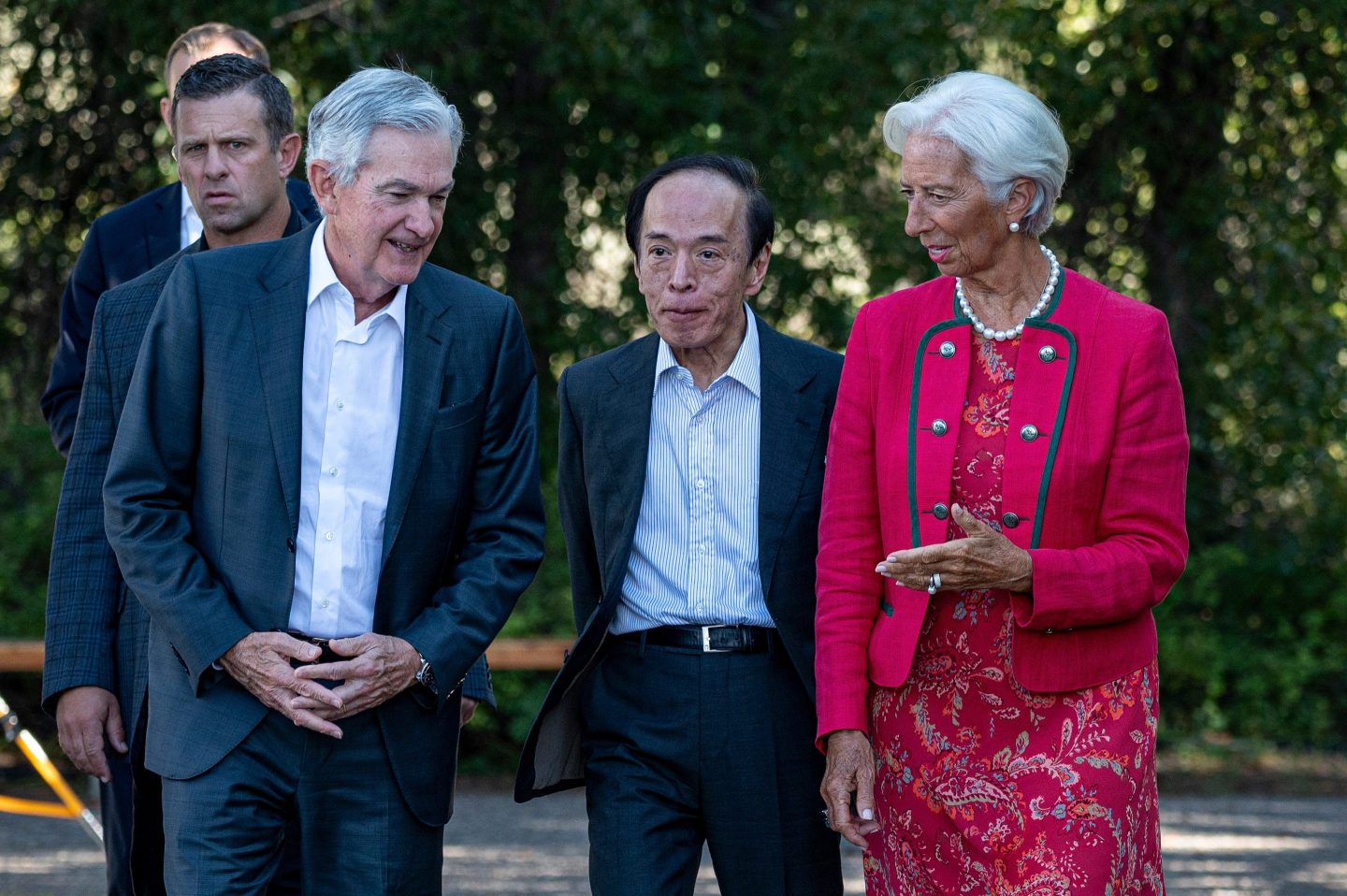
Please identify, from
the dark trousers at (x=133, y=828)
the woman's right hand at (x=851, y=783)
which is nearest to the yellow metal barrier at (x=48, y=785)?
the dark trousers at (x=133, y=828)

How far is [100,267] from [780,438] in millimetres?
2026

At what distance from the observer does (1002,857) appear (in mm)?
3336

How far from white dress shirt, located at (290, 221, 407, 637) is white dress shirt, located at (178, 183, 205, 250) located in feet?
4.54

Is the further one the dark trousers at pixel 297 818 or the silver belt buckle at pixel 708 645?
the silver belt buckle at pixel 708 645

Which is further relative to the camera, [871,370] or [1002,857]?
[871,370]

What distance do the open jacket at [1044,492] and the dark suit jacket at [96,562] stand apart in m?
1.55

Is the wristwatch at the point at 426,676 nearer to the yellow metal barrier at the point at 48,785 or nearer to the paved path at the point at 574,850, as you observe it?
the yellow metal barrier at the point at 48,785

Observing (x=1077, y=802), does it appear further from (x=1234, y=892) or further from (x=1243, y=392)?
(x=1243, y=392)

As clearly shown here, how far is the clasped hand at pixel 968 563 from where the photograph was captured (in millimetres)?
3166

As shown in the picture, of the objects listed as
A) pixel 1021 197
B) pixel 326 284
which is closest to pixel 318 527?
pixel 326 284

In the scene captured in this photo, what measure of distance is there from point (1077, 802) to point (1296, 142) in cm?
838

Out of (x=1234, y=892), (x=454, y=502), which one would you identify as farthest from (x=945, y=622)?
(x=1234, y=892)

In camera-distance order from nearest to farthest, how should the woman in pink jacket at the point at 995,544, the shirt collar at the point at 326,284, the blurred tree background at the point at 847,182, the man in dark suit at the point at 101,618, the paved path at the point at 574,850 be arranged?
the woman in pink jacket at the point at 995,544 → the shirt collar at the point at 326,284 → the man in dark suit at the point at 101,618 → the paved path at the point at 574,850 → the blurred tree background at the point at 847,182

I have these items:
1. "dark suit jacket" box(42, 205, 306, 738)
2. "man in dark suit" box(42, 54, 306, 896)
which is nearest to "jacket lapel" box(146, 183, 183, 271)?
"man in dark suit" box(42, 54, 306, 896)
